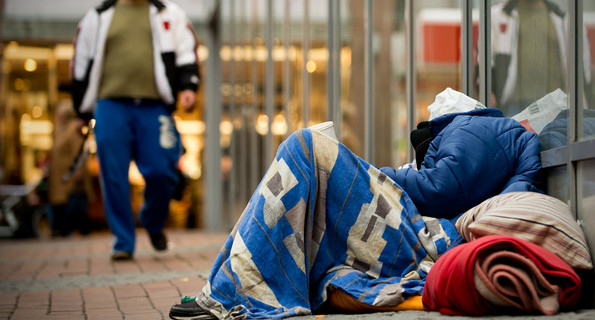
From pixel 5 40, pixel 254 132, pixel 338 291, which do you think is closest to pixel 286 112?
pixel 254 132

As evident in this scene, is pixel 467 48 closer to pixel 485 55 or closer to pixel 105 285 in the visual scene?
pixel 485 55

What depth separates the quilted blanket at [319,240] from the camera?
3039 mm

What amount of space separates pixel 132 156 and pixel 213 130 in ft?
18.5

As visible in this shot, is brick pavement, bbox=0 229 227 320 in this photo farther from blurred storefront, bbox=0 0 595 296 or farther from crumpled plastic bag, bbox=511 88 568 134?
crumpled plastic bag, bbox=511 88 568 134

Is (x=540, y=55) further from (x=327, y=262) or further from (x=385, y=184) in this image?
A: (x=327, y=262)

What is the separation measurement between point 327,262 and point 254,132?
6622mm

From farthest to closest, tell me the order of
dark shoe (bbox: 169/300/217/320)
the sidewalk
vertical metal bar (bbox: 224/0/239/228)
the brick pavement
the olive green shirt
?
vertical metal bar (bbox: 224/0/239/228), the olive green shirt, the brick pavement, the sidewalk, dark shoe (bbox: 169/300/217/320)

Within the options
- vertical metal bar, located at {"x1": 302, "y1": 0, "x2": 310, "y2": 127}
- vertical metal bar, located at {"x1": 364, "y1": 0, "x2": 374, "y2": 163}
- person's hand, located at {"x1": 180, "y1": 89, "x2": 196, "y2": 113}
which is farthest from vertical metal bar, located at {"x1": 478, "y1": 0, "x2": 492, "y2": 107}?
vertical metal bar, located at {"x1": 302, "y1": 0, "x2": 310, "y2": 127}

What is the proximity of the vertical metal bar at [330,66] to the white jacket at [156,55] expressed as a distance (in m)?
1.07

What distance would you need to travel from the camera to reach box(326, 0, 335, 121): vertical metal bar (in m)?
6.85

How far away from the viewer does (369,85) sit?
5922 millimetres

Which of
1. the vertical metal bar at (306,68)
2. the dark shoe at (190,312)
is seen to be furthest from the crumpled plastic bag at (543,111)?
the vertical metal bar at (306,68)

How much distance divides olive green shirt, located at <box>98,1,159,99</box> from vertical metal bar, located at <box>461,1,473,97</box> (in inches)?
109

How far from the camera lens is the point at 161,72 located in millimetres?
6551
